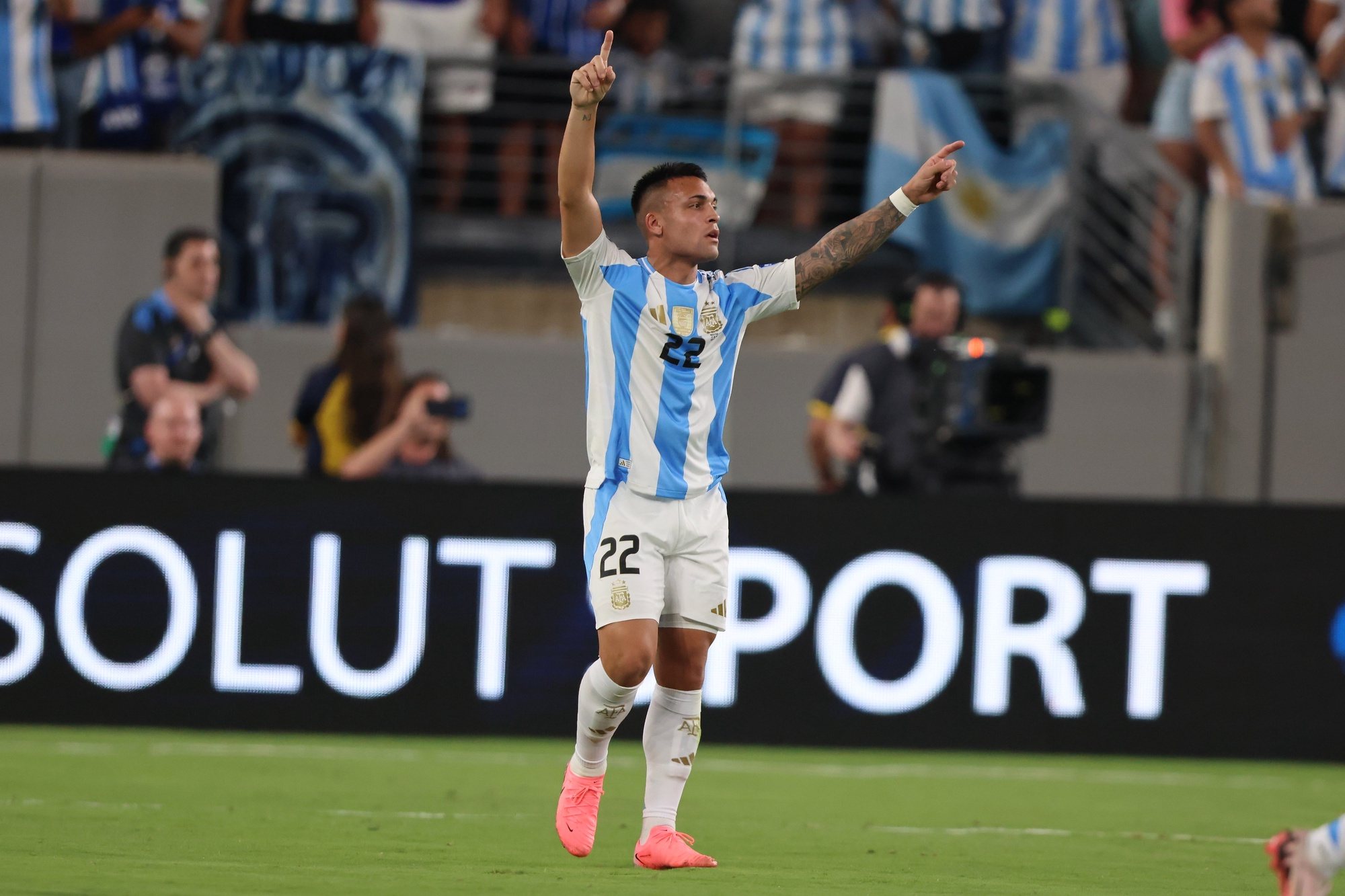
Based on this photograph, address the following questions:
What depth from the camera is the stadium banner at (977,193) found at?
1385cm

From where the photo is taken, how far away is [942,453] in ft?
35.0

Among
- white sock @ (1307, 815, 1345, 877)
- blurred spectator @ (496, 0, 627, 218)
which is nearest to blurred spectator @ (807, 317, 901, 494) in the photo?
blurred spectator @ (496, 0, 627, 218)

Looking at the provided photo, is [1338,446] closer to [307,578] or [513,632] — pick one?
[513,632]

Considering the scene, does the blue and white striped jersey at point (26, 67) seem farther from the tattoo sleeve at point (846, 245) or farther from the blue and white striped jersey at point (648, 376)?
the tattoo sleeve at point (846, 245)

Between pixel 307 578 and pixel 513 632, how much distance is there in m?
1.03

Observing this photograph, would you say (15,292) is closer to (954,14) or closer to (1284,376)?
(954,14)

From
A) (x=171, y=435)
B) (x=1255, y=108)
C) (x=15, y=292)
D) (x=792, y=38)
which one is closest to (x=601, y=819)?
→ (x=171, y=435)

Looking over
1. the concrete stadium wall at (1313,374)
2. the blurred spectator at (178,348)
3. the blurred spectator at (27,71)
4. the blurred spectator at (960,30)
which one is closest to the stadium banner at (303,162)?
the blurred spectator at (27,71)

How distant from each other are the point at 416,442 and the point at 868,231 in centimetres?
486

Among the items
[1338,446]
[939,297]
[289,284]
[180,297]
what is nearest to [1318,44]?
[1338,446]

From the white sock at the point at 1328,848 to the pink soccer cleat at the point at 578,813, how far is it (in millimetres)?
2226

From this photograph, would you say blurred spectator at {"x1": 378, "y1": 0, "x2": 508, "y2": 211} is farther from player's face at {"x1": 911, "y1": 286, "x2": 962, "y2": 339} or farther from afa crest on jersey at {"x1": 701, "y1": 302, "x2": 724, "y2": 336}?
afa crest on jersey at {"x1": 701, "y1": 302, "x2": 724, "y2": 336}

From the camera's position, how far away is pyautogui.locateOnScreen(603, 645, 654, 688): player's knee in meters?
6.00

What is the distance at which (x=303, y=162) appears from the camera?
13359 mm
